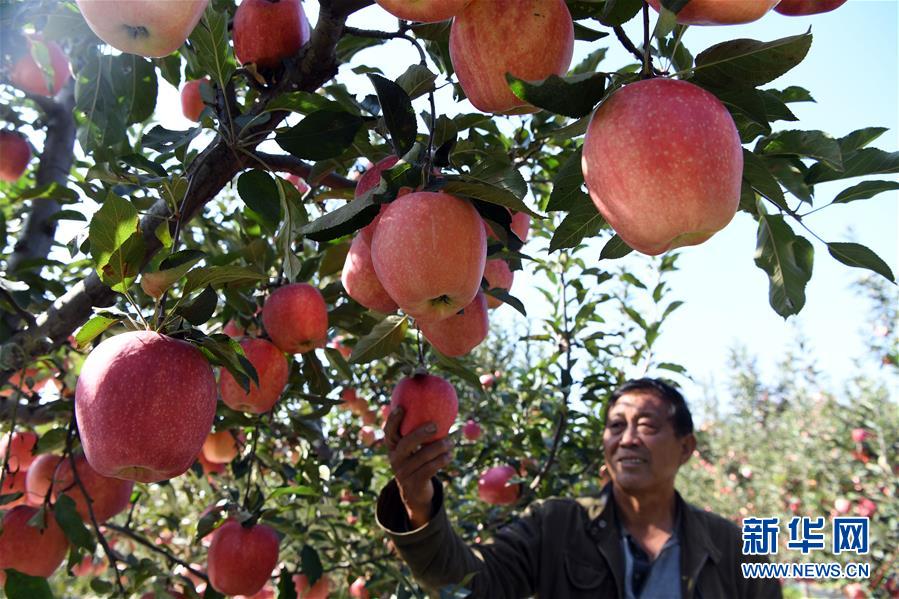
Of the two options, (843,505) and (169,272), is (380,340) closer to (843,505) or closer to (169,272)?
(169,272)

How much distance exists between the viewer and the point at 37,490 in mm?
2133

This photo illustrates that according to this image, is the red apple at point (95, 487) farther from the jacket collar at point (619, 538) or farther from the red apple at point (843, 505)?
the red apple at point (843, 505)

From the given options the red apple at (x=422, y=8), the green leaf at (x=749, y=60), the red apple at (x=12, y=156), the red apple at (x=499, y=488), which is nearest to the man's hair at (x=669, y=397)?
the red apple at (x=499, y=488)

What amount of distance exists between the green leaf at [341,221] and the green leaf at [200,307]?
1.13 feet

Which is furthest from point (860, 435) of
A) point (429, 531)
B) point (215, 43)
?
point (215, 43)

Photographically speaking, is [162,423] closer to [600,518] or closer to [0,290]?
[0,290]

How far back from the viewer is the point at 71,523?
1.76 m

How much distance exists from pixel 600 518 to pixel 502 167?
245 centimetres

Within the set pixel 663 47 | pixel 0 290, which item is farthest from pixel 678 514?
pixel 0 290

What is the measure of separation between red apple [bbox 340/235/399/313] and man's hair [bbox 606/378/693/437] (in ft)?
7.19

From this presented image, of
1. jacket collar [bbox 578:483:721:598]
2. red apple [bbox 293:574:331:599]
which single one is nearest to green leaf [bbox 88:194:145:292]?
red apple [bbox 293:574:331:599]

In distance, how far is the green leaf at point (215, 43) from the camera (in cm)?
127

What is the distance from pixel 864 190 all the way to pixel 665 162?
693 millimetres

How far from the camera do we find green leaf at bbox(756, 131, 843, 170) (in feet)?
3.34
